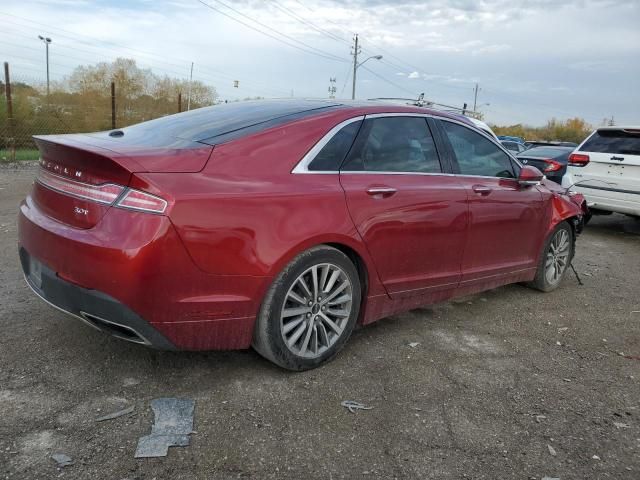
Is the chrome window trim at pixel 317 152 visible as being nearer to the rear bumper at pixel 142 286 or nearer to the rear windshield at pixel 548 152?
the rear bumper at pixel 142 286

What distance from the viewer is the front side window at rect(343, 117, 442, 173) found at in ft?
11.4

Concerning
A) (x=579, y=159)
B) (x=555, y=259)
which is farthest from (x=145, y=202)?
(x=579, y=159)

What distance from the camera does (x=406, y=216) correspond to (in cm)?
360

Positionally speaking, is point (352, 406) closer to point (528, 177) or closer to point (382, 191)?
point (382, 191)

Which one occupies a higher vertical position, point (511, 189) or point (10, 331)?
point (511, 189)

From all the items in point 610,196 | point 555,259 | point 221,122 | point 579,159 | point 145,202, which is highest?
point 221,122

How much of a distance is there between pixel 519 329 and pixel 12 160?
492 inches

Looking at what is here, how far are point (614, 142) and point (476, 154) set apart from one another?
5271 mm

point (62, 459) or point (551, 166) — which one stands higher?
point (551, 166)

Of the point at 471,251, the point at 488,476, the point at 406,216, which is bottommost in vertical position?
the point at 488,476

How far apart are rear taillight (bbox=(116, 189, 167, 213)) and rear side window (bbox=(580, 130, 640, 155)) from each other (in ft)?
25.3

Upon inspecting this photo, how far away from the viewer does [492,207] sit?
4305 millimetres

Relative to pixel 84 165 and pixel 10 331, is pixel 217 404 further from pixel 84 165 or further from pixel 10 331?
pixel 10 331

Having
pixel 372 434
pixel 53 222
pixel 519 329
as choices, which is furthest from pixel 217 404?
pixel 519 329
